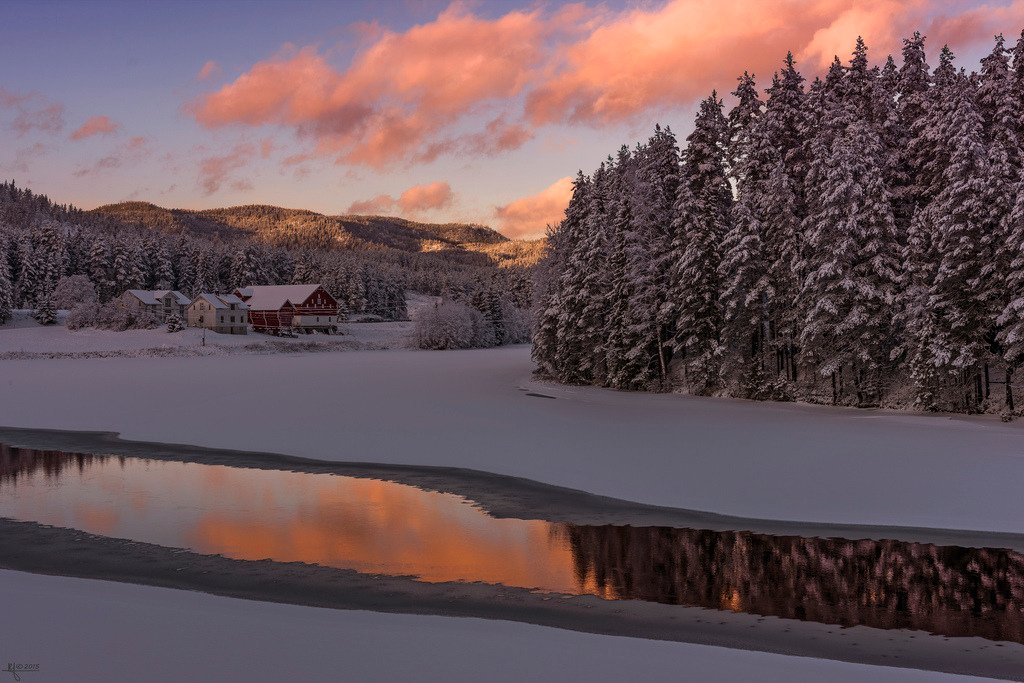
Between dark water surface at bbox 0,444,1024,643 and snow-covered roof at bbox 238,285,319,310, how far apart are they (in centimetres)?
11172

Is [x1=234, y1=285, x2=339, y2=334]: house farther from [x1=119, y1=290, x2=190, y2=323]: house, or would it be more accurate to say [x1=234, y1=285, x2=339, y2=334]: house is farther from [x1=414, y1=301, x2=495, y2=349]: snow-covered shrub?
[x1=414, y1=301, x2=495, y2=349]: snow-covered shrub

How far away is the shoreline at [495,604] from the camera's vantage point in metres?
10.2

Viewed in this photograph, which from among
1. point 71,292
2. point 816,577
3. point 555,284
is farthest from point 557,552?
point 71,292

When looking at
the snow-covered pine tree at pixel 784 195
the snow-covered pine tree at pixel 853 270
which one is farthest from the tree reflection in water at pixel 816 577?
the snow-covered pine tree at pixel 784 195

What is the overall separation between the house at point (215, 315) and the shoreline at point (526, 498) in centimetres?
8922

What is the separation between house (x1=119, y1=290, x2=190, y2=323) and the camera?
11144 cm

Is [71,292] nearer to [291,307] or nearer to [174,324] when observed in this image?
[174,324]

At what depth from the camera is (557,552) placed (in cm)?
1499

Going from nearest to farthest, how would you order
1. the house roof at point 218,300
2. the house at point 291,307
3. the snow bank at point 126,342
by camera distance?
the snow bank at point 126,342 → the house roof at point 218,300 → the house at point 291,307

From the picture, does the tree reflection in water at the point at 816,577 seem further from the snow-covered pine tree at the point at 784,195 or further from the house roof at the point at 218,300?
the house roof at the point at 218,300

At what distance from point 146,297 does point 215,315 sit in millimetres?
9152

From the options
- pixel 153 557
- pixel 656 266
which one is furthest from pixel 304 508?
pixel 656 266

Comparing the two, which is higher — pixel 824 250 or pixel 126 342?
pixel 824 250

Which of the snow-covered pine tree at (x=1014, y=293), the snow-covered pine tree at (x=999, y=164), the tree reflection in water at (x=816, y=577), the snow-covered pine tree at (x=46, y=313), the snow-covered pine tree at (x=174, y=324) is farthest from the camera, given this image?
the snow-covered pine tree at (x=46, y=313)
